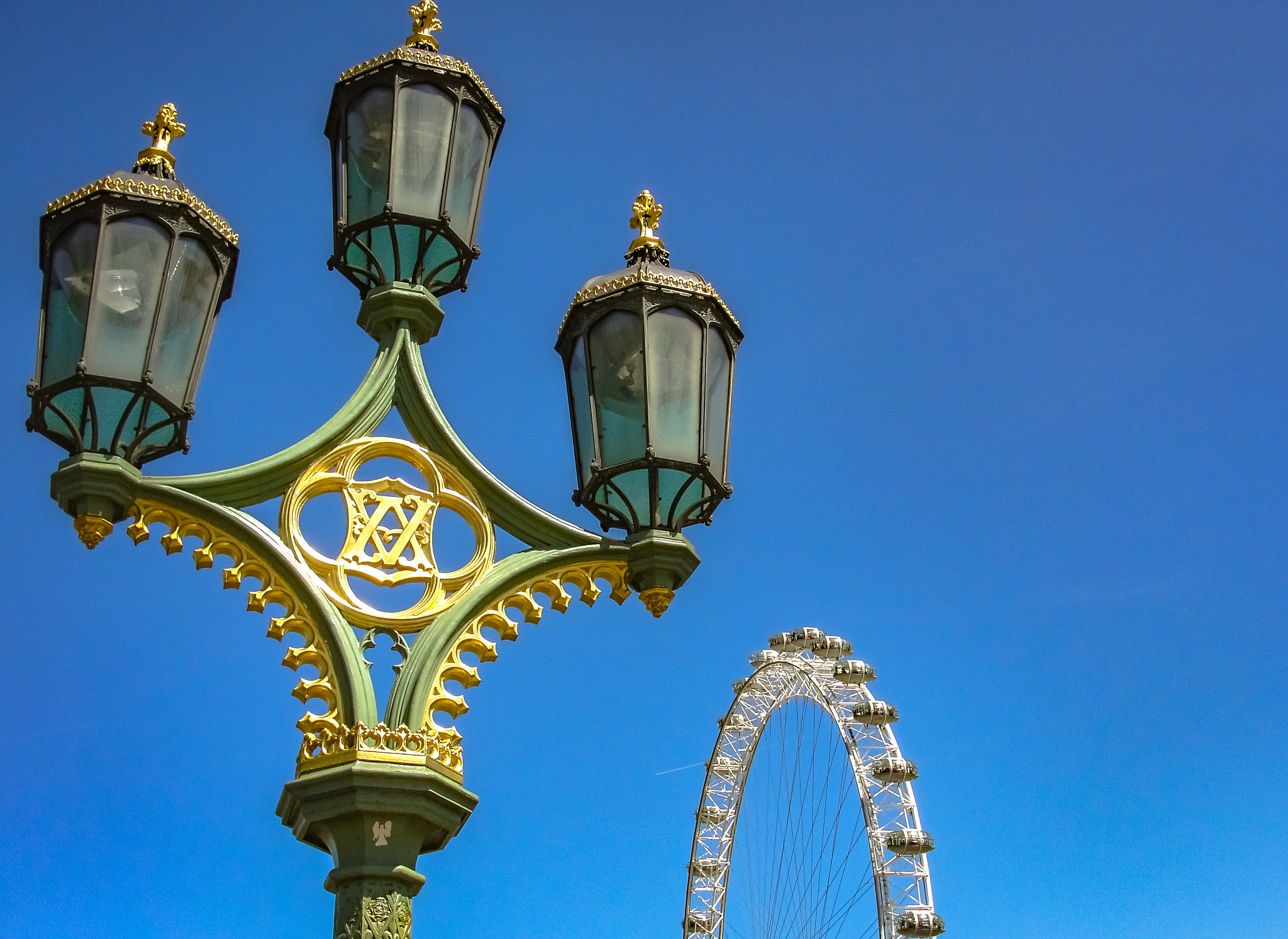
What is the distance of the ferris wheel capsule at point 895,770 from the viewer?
3331cm

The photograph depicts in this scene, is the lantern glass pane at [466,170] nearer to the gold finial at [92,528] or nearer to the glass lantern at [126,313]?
the glass lantern at [126,313]

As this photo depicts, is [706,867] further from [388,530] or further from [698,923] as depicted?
[388,530]

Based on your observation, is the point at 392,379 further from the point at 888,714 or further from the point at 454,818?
the point at 888,714

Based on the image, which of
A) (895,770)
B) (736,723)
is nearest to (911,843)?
(895,770)

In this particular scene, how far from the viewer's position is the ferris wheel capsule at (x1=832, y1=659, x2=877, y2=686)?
34.8 meters

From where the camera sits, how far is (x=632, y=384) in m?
3.59

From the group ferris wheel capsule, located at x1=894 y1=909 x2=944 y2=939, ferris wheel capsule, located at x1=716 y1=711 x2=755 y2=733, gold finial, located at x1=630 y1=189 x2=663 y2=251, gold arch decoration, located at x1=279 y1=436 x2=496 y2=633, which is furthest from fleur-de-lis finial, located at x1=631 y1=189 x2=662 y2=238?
ferris wheel capsule, located at x1=716 y1=711 x2=755 y2=733

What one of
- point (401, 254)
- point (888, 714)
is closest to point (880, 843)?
point (888, 714)

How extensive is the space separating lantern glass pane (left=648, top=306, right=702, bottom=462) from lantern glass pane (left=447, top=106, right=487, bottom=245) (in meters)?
0.74

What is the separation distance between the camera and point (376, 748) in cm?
313

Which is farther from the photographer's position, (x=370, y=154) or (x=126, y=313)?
(x=370, y=154)

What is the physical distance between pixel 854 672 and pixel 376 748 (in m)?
32.5

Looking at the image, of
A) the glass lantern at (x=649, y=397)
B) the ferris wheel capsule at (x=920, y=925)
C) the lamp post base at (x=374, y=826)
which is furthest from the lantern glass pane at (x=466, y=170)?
the ferris wheel capsule at (x=920, y=925)

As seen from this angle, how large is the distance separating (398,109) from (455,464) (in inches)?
42.3
